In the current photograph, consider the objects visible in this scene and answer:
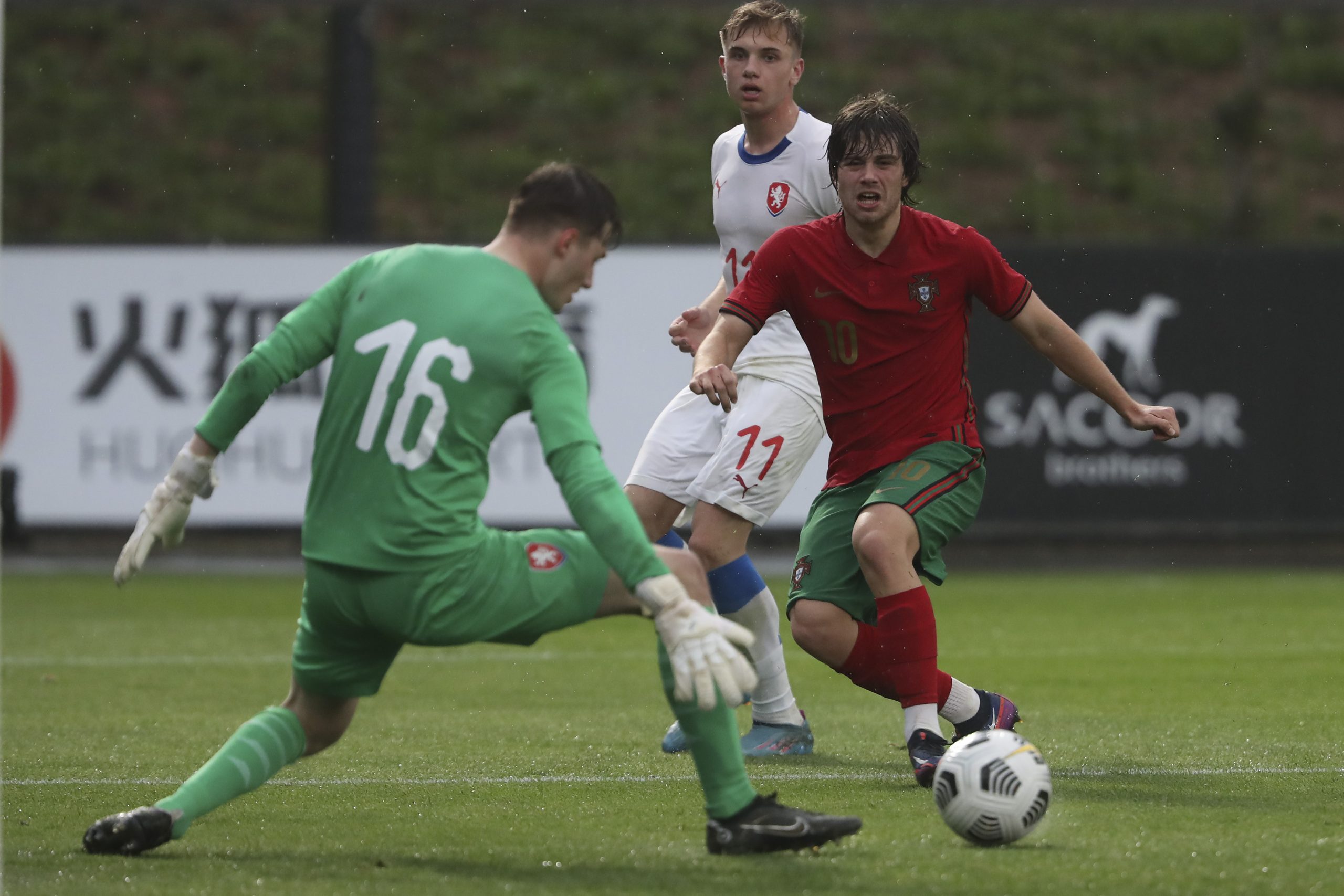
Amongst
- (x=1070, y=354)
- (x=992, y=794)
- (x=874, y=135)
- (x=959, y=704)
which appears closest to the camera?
(x=992, y=794)

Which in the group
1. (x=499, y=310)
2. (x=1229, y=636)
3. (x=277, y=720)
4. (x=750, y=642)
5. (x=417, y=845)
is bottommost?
(x=1229, y=636)

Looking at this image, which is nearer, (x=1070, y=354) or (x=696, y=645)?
(x=696, y=645)

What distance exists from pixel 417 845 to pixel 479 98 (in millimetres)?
21508

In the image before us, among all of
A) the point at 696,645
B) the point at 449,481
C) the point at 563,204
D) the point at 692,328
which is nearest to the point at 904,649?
the point at 692,328

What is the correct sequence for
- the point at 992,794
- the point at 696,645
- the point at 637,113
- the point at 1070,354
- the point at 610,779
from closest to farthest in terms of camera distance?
1. the point at 696,645
2. the point at 992,794
3. the point at 1070,354
4. the point at 610,779
5. the point at 637,113

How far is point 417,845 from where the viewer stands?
4.57 m

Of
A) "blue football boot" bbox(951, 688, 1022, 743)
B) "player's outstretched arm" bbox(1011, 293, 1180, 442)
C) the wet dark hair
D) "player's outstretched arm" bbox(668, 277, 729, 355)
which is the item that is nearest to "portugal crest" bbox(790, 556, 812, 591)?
"blue football boot" bbox(951, 688, 1022, 743)

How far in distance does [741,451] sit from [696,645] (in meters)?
2.35

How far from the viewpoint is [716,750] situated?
4.26 metres

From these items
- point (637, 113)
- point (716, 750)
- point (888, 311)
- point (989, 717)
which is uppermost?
point (637, 113)

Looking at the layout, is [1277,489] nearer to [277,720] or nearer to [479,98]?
[277,720]

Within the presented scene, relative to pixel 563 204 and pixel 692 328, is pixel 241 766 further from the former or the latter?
pixel 692 328

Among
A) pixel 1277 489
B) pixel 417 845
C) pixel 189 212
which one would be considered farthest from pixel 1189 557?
pixel 189 212

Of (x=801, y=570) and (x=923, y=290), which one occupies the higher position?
(x=923, y=290)
